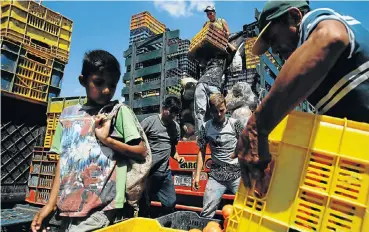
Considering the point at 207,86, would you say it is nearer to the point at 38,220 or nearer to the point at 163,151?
the point at 163,151

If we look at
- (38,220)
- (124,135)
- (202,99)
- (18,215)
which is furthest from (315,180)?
(18,215)

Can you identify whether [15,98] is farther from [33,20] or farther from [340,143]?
[340,143]

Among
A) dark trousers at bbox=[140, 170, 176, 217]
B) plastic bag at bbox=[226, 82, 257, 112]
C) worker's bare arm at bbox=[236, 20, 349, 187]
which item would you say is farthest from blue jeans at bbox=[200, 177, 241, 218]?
worker's bare arm at bbox=[236, 20, 349, 187]

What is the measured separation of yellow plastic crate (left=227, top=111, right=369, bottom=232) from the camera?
94cm

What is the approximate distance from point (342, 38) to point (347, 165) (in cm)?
47

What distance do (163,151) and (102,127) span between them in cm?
224

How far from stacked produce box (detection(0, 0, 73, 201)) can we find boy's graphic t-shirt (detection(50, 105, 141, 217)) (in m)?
4.29

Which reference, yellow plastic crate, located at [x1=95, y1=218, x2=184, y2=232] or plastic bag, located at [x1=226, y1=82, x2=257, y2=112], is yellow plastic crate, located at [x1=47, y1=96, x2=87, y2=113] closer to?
plastic bag, located at [x1=226, y1=82, x2=257, y2=112]

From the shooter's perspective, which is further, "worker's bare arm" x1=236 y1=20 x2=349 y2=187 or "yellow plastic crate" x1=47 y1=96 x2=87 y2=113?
"yellow plastic crate" x1=47 y1=96 x2=87 y2=113

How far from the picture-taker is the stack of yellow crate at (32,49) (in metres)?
5.36

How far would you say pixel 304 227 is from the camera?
0.99 meters

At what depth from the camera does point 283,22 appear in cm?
Answer: 118

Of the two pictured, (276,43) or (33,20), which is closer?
(276,43)

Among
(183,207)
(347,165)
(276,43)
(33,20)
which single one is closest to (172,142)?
Result: (183,207)
